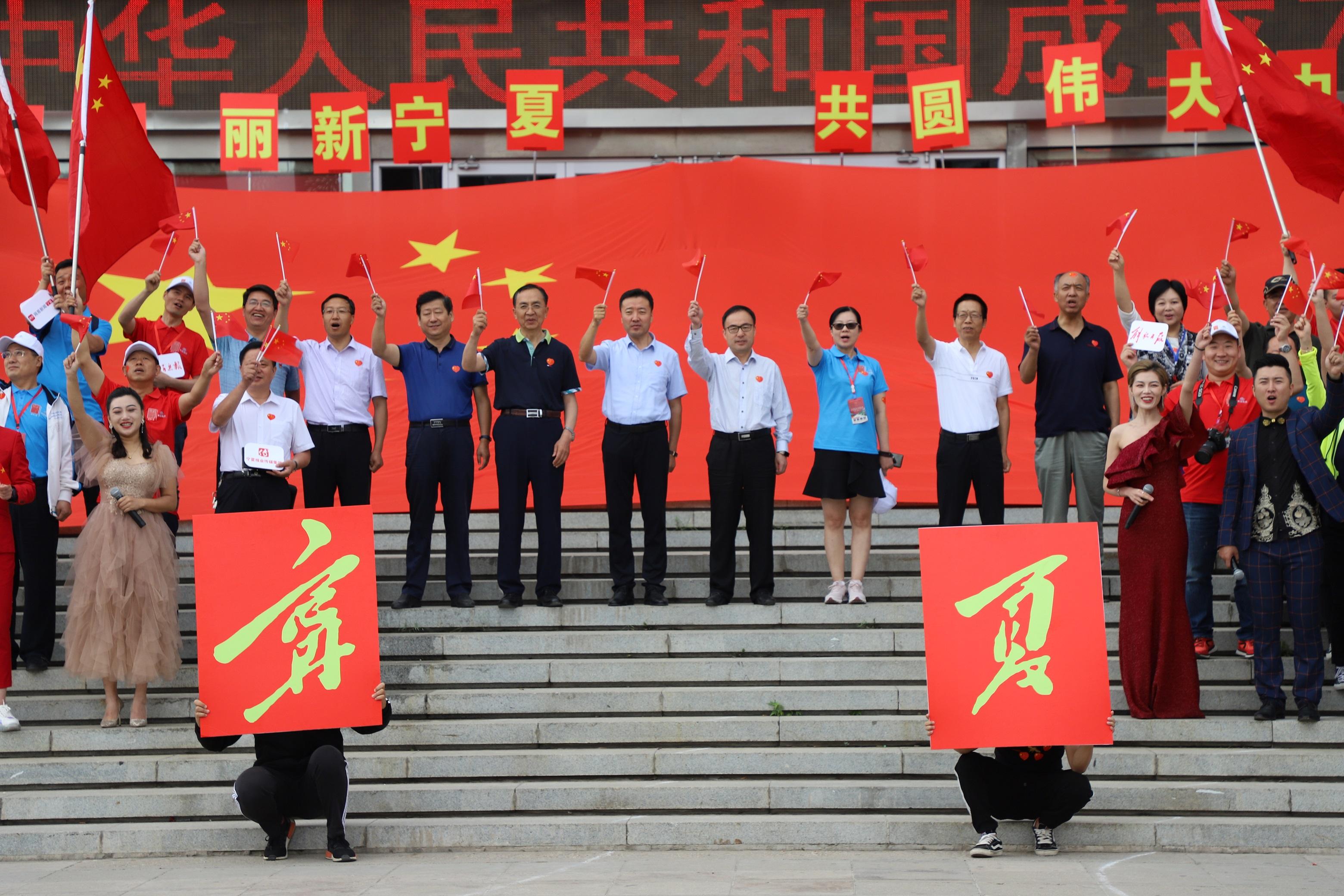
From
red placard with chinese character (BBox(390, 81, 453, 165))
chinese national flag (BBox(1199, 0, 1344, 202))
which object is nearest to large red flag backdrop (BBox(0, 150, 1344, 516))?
red placard with chinese character (BBox(390, 81, 453, 165))

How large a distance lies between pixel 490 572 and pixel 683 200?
3.56m

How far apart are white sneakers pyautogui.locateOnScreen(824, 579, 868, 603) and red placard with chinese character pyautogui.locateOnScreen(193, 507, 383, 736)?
2.48m

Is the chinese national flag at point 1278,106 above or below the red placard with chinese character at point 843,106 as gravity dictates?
below

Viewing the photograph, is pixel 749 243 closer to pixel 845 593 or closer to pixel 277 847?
pixel 845 593

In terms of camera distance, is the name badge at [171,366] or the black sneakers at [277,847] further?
the name badge at [171,366]

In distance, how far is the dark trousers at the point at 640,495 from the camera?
7035 millimetres

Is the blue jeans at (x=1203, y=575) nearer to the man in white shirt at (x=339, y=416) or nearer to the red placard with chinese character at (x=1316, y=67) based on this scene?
the man in white shirt at (x=339, y=416)

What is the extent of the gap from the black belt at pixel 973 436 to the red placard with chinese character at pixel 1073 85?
197 inches

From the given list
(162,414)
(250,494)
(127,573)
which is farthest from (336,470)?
(127,573)

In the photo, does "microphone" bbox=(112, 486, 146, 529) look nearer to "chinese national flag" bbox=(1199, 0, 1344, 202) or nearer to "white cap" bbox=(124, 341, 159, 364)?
"white cap" bbox=(124, 341, 159, 364)

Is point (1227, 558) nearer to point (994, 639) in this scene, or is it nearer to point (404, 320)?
point (994, 639)

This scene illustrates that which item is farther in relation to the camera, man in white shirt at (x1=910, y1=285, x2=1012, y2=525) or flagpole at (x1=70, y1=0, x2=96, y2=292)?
man in white shirt at (x1=910, y1=285, x2=1012, y2=525)

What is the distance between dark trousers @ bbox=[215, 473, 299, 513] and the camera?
6.48 meters

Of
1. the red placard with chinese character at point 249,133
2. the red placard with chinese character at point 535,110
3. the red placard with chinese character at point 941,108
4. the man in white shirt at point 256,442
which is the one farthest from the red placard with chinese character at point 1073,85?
the man in white shirt at point 256,442
